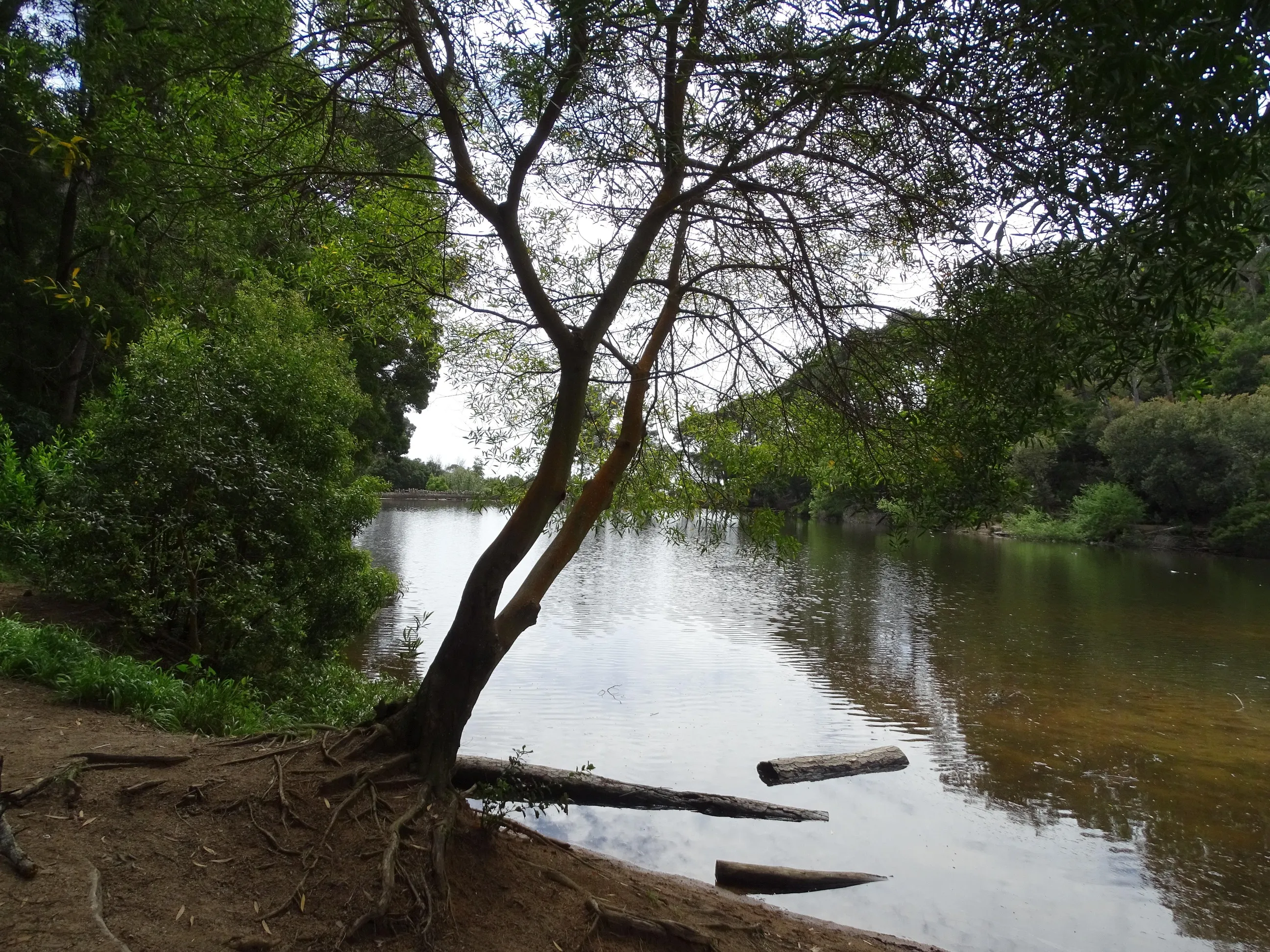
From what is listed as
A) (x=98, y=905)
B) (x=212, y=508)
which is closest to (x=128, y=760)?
(x=98, y=905)

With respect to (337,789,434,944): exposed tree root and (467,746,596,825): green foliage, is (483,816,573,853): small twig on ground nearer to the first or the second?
(467,746,596,825): green foliage

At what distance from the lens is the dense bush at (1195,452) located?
38844mm

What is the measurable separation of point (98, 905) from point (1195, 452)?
154 ft

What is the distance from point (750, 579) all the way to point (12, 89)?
23.1 metres

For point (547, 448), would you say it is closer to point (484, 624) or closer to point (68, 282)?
point (484, 624)

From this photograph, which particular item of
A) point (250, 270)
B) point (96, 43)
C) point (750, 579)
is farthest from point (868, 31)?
point (750, 579)

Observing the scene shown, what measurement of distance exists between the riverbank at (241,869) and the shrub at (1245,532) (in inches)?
1586

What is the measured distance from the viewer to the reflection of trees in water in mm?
8703

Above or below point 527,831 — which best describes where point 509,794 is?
above

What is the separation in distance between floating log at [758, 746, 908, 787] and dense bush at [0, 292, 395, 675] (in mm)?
5138

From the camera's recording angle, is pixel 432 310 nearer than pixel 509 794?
No

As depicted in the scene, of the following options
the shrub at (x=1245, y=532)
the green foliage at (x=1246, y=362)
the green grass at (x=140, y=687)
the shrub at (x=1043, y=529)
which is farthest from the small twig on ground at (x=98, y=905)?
the green foliage at (x=1246, y=362)

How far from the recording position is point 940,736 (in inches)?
467

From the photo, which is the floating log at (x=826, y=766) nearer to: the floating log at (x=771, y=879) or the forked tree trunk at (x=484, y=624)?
the floating log at (x=771, y=879)
